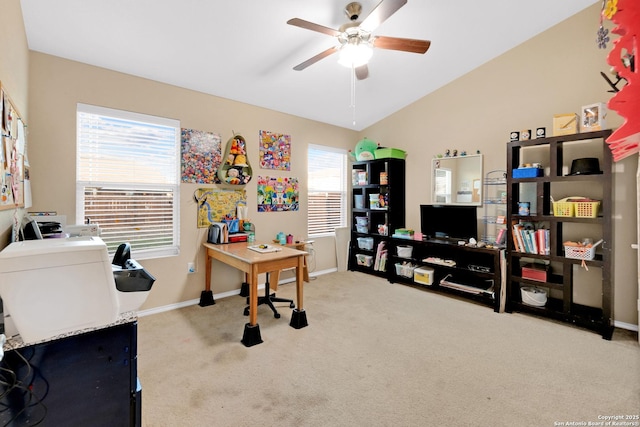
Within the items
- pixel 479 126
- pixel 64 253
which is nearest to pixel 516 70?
pixel 479 126

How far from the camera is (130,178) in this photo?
3.06m

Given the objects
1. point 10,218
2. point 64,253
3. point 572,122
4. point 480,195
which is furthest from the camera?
point 480,195

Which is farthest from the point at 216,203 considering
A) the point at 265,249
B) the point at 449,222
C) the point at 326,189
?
the point at 449,222

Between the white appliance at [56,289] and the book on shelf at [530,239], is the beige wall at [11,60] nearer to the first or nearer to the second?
the white appliance at [56,289]

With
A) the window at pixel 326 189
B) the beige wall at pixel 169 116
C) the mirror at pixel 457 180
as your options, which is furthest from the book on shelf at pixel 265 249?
the mirror at pixel 457 180

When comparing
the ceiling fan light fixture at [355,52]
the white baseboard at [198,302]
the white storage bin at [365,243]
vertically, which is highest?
the ceiling fan light fixture at [355,52]

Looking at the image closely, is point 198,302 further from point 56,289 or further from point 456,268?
point 456,268

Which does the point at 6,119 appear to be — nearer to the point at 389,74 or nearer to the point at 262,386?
the point at 262,386

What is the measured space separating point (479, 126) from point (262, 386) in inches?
150

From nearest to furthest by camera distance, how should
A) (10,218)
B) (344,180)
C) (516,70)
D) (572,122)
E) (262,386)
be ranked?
1. (10,218)
2. (262,386)
3. (572,122)
4. (516,70)
5. (344,180)

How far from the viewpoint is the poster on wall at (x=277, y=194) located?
4.04 m

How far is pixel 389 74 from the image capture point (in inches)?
142

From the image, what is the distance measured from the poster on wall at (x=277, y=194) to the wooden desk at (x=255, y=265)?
2.92 feet

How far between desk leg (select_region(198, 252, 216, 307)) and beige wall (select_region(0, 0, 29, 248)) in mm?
1762
